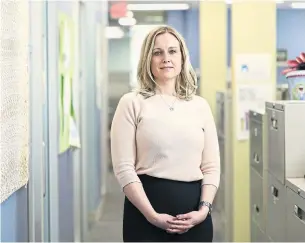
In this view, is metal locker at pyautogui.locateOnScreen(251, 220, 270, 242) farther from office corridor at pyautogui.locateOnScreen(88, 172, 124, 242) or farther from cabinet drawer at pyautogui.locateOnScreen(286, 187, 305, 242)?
office corridor at pyautogui.locateOnScreen(88, 172, 124, 242)

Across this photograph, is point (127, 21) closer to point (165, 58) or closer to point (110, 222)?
point (110, 222)

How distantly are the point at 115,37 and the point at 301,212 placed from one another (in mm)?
3397

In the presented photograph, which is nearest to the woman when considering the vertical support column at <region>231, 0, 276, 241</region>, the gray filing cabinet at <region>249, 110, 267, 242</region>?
the gray filing cabinet at <region>249, 110, 267, 242</region>

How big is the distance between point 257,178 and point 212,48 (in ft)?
3.44

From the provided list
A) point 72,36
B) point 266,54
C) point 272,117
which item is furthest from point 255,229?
point 72,36

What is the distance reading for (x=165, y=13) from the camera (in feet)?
14.4

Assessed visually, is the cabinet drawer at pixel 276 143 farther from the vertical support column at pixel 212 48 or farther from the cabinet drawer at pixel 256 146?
the vertical support column at pixel 212 48

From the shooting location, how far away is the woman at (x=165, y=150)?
8.02 ft

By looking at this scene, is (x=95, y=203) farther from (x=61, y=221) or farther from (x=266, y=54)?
(x=266, y=54)

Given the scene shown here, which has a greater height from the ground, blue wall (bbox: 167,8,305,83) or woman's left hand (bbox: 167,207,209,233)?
blue wall (bbox: 167,8,305,83)

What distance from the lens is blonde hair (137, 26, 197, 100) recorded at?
8.21 feet

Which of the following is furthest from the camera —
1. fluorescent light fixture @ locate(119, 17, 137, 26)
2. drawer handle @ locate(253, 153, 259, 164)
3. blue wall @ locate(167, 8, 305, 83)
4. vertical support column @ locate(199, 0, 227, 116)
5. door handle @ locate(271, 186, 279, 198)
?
fluorescent light fixture @ locate(119, 17, 137, 26)

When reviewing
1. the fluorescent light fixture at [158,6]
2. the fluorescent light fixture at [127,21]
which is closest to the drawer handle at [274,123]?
the fluorescent light fixture at [158,6]

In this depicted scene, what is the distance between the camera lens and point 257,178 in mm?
3627
